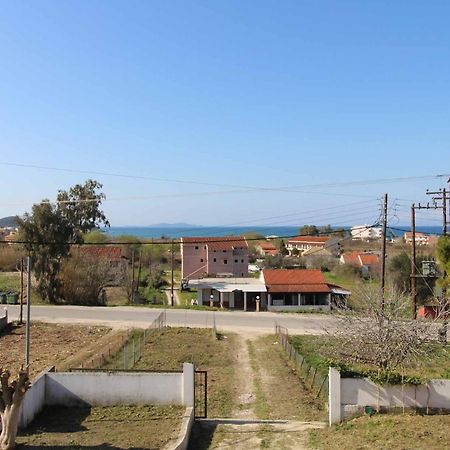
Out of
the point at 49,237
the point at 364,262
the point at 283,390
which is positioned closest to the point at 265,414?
the point at 283,390

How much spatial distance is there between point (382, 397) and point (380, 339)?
2.49m

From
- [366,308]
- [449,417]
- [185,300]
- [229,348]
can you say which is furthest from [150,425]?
[185,300]

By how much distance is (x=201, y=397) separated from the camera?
52.4 ft

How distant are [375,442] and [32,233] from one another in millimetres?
32818

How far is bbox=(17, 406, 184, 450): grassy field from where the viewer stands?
11.2 meters

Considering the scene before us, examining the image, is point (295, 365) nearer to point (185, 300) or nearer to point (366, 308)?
point (366, 308)

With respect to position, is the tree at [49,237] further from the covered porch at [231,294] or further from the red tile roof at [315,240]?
the red tile roof at [315,240]

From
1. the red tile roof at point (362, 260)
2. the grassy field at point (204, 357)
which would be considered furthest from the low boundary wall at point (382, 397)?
the red tile roof at point (362, 260)

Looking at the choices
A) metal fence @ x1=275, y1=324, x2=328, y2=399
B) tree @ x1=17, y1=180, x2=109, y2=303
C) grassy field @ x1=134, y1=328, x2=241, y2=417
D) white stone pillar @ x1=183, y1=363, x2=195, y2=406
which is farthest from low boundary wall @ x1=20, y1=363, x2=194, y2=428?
tree @ x1=17, y1=180, x2=109, y2=303

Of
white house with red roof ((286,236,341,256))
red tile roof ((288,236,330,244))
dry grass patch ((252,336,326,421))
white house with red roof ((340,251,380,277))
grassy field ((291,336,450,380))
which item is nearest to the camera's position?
dry grass patch ((252,336,326,421))

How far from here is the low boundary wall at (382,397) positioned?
12969mm

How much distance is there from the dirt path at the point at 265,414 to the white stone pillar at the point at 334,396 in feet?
1.42

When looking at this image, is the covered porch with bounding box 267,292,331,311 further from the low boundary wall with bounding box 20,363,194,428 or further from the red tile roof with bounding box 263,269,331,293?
the low boundary wall with bounding box 20,363,194,428

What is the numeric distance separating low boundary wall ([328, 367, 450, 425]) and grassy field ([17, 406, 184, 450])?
13.2 feet
